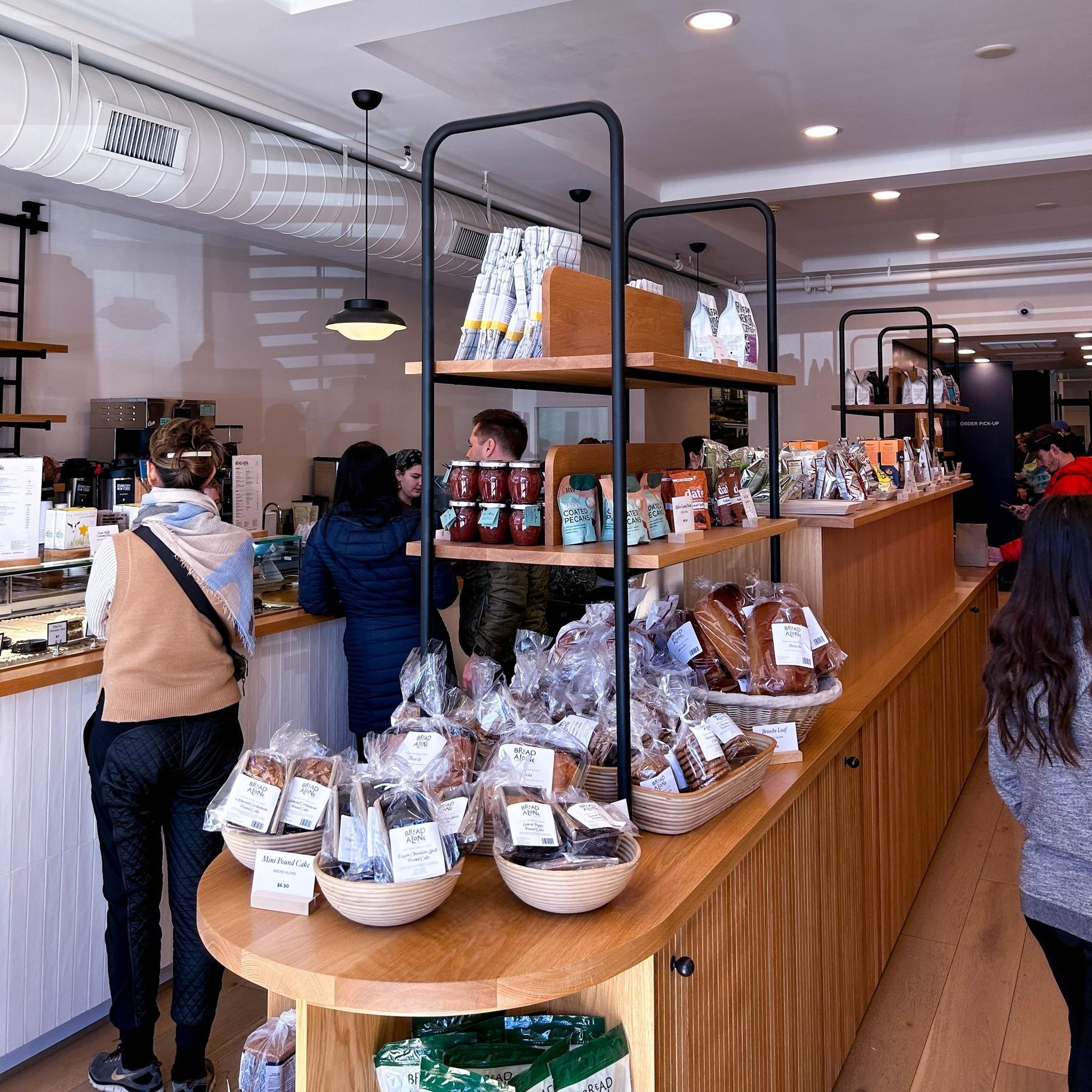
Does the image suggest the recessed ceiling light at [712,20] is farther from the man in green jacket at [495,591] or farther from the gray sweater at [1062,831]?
the gray sweater at [1062,831]

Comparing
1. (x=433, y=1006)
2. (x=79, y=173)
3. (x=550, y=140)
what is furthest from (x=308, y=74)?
(x=433, y=1006)

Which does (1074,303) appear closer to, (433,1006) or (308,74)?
(308,74)

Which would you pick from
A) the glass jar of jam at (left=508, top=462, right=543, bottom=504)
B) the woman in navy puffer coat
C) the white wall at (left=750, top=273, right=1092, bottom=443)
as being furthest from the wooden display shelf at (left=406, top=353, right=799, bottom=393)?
the white wall at (left=750, top=273, right=1092, bottom=443)

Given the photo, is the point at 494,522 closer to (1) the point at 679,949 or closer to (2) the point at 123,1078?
(1) the point at 679,949

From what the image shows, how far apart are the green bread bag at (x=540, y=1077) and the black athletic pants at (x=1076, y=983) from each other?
1030 millimetres

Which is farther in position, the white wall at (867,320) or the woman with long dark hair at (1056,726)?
the white wall at (867,320)

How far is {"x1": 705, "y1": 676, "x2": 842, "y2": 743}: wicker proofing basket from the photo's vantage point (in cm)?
237

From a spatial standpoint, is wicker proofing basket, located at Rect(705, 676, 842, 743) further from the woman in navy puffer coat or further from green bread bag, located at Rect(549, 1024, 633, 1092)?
the woman in navy puffer coat

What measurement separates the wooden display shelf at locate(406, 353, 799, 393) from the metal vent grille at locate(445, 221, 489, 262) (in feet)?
10.9

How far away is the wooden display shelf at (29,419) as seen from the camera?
478 cm

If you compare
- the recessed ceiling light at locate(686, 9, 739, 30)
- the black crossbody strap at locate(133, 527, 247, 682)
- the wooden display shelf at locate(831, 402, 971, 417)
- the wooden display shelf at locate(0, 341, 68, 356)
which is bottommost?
the black crossbody strap at locate(133, 527, 247, 682)

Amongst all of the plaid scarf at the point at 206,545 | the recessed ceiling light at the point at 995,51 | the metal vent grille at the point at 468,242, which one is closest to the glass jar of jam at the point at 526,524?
the plaid scarf at the point at 206,545

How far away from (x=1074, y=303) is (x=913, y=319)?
1372 millimetres

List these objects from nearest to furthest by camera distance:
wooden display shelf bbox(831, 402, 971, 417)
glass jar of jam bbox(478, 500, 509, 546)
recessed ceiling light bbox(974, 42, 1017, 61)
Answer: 1. glass jar of jam bbox(478, 500, 509, 546)
2. recessed ceiling light bbox(974, 42, 1017, 61)
3. wooden display shelf bbox(831, 402, 971, 417)
